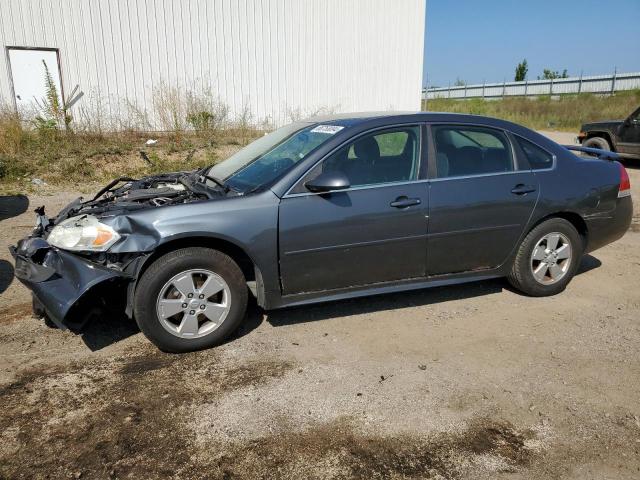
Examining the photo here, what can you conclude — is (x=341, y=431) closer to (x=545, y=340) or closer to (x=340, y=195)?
(x=340, y=195)

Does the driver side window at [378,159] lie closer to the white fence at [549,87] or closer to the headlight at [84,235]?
the headlight at [84,235]

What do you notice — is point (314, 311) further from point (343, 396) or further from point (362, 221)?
point (343, 396)

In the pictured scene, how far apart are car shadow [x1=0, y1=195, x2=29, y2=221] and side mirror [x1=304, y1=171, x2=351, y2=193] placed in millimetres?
6029

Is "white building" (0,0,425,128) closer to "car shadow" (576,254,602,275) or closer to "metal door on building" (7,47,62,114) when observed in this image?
"metal door on building" (7,47,62,114)

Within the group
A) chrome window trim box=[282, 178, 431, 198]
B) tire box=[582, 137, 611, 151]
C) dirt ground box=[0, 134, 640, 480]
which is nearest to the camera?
dirt ground box=[0, 134, 640, 480]

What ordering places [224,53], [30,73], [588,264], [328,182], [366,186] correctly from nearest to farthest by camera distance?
[328,182], [366,186], [588,264], [30,73], [224,53]

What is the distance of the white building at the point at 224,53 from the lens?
506 inches

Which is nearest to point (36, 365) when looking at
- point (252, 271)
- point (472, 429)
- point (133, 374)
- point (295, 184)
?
point (133, 374)

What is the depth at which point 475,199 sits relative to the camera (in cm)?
434

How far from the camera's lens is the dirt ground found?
2.71 meters

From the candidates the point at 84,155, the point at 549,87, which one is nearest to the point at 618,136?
the point at 84,155

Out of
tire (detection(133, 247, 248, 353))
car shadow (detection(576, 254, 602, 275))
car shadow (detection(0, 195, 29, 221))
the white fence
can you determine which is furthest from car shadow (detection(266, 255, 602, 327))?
the white fence

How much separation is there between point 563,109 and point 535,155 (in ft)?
94.2

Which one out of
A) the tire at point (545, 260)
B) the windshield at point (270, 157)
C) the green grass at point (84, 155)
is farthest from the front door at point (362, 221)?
the green grass at point (84, 155)
